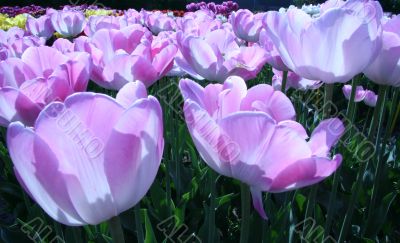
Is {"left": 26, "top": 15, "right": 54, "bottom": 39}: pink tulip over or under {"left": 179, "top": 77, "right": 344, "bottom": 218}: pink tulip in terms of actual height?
under

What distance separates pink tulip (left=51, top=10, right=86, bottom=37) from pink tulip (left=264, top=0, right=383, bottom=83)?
1.97 meters

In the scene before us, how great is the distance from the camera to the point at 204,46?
1.14 meters

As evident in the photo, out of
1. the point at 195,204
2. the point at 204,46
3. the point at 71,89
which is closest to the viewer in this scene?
the point at 71,89

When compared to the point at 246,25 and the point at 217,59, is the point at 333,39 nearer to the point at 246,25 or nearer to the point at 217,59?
the point at 217,59

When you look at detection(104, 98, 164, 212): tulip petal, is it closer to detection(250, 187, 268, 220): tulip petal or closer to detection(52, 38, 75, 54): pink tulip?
detection(250, 187, 268, 220): tulip petal

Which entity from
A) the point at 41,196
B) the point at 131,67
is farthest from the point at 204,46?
the point at 41,196

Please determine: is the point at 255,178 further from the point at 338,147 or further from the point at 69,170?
the point at 338,147

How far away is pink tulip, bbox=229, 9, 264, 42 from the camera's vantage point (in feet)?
6.46

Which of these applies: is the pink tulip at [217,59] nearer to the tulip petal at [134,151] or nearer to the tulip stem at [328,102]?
the tulip stem at [328,102]

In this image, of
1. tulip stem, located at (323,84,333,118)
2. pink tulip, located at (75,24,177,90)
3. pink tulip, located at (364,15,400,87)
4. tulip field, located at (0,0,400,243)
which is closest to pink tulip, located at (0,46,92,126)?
tulip field, located at (0,0,400,243)

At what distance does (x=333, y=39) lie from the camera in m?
0.85

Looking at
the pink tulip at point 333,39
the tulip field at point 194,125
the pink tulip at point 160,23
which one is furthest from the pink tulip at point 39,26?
the pink tulip at point 333,39

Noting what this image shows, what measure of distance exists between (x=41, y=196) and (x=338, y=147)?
5.24 feet

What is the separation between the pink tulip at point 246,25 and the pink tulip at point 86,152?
149cm
